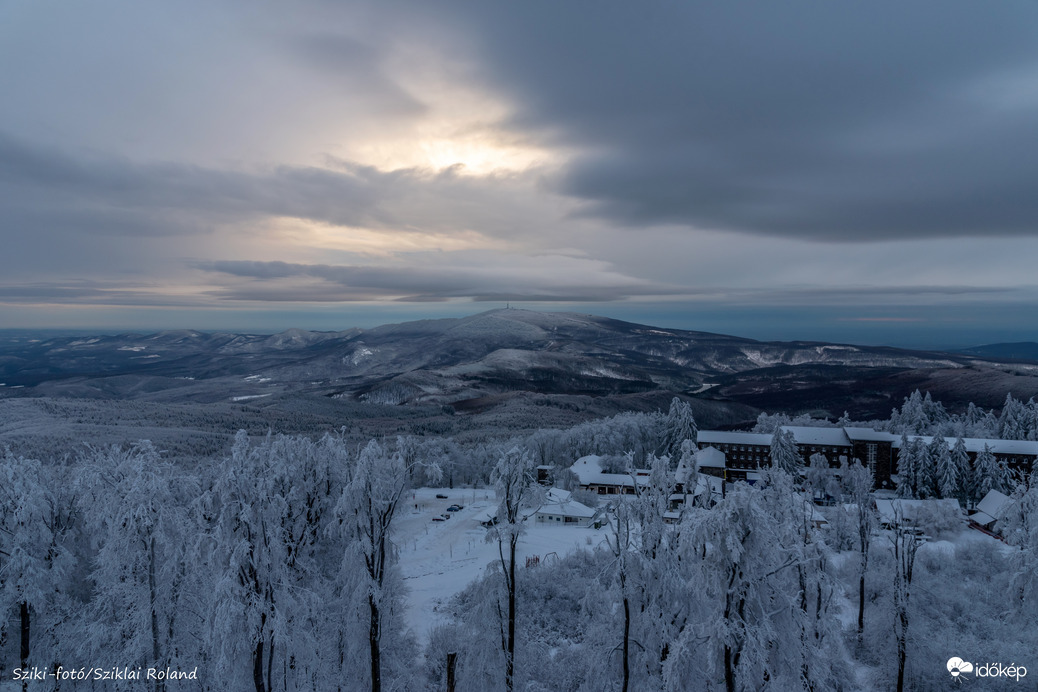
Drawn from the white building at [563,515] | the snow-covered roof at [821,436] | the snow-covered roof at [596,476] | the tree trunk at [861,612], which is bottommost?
the snow-covered roof at [596,476]

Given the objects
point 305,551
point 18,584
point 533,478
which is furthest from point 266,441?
point 533,478

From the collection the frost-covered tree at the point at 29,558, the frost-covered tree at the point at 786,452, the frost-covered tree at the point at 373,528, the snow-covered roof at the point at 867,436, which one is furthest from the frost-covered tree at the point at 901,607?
the snow-covered roof at the point at 867,436

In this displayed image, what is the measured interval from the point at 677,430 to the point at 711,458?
10173 mm

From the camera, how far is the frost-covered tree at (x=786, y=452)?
58.1 meters

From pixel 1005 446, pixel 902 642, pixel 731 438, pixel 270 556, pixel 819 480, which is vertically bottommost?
pixel 819 480

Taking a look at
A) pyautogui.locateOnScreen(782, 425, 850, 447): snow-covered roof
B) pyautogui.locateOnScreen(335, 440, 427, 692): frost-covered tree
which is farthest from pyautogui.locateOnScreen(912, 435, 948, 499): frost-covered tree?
pyautogui.locateOnScreen(335, 440, 427, 692): frost-covered tree

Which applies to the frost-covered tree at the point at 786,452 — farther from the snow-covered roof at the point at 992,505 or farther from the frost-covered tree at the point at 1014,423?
the frost-covered tree at the point at 1014,423

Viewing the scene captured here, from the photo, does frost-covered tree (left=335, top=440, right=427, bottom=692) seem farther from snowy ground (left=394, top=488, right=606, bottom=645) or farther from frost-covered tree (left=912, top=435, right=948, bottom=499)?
frost-covered tree (left=912, top=435, right=948, bottom=499)

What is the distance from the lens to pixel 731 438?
71250 mm

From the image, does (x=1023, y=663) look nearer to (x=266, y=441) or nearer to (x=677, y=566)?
(x=677, y=566)

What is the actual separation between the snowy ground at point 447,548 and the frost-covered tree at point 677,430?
32993 millimetres

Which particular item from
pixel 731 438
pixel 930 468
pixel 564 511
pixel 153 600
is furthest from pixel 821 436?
pixel 153 600

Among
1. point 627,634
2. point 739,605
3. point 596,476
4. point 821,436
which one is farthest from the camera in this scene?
point 821,436

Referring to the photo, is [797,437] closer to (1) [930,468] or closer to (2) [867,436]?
(2) [867,436]
